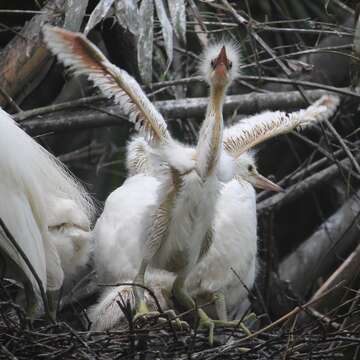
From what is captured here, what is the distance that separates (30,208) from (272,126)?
38.5 inches

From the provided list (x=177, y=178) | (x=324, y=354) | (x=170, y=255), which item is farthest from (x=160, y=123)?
(x=324, y=354)

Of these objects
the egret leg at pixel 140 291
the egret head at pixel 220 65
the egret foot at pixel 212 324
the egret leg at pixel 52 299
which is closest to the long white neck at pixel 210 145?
the egret head at pixel 220 65

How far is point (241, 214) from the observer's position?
4266 mm

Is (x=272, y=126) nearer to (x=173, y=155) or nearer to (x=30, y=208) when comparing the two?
(x=173, y=155)

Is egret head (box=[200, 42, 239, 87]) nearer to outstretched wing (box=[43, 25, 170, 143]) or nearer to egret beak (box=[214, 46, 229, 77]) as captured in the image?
egret beak (box=[214, 46, 229, 77])

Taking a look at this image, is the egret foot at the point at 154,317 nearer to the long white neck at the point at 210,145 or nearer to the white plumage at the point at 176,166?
the white plumage at the point at 176,166

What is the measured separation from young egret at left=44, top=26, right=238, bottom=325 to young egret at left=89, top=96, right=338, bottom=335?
262mm

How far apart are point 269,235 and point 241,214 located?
277mm

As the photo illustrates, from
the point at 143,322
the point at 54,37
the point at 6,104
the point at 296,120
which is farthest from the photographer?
the point at 6,104

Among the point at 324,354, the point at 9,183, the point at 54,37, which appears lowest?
the point at 324,354

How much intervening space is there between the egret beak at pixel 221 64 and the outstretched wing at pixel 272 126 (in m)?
0.49

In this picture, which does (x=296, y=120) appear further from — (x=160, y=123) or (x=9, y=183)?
(x=9, y=183)

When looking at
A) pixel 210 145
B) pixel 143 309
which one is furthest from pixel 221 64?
pixel 143 309

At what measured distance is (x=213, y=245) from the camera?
4.14m
